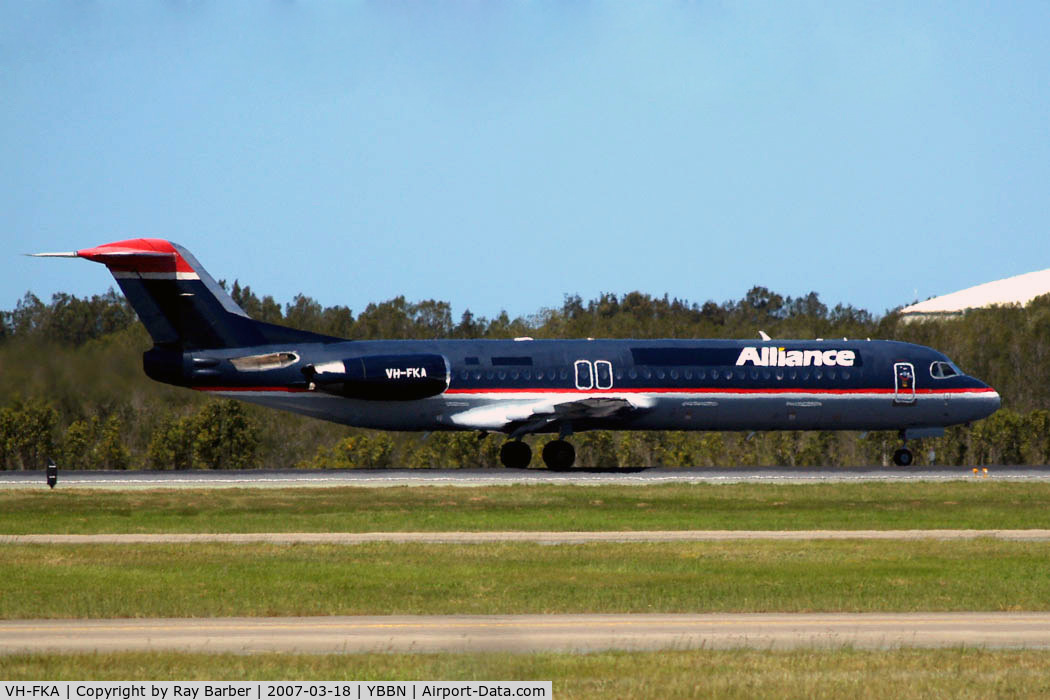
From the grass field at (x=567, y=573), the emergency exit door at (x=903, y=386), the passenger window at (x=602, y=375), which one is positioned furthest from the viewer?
the emergency exit door at (x=903, y=386)

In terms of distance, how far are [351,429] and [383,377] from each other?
2578 centimetres

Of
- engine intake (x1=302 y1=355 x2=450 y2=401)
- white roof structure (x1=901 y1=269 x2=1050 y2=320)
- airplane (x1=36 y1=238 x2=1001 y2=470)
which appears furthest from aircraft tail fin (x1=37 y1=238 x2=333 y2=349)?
white roof structure (x1=901 y1=269 x2=1050 y2=320)

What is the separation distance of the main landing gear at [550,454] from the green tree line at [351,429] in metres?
1.27

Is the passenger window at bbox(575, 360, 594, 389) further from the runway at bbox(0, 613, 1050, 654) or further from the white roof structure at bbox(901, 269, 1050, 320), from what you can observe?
the white roof structure at bbox(901, 269, 1050, 320)

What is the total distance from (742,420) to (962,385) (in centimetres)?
807

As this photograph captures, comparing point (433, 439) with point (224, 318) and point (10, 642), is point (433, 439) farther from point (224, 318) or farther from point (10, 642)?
point (10, 642)

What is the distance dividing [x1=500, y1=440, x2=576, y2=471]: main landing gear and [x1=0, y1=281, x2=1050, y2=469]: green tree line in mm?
1272

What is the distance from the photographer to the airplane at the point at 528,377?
46.6 meters

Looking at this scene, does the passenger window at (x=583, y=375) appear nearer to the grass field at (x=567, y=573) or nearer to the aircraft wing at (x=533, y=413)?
the aircraft wing at (x=533, y=413)

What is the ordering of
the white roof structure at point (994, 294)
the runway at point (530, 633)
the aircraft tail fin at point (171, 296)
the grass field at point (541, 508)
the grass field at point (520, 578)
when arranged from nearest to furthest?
the runway at point (530, 633), the grass field at point (520, 578), the grass field at point (541, 508), the aircraft tail fin at point (171, 296), the white roof structure at point (994, 294)

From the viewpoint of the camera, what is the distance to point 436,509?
36.8 metres

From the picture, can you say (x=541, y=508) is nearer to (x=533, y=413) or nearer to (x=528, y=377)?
(x=533, y=413)

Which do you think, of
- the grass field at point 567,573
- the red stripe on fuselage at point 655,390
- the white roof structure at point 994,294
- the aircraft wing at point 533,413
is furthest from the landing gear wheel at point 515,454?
the white roof structure at point 994,294

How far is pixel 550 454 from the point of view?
50.3 metres
